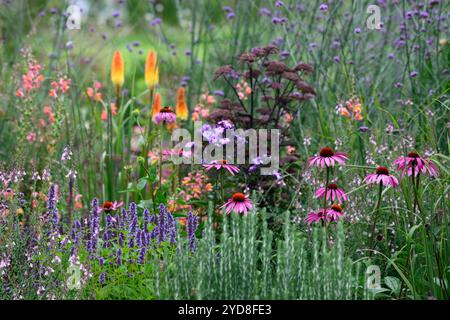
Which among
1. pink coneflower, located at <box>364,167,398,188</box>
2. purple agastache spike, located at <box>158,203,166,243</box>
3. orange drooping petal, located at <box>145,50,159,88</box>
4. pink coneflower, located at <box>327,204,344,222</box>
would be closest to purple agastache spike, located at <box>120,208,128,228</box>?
purple agastache spike, located at <box>158,203,166,243</box>

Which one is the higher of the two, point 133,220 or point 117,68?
point 117,68

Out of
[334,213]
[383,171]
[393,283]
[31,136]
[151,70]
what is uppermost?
[151,70]

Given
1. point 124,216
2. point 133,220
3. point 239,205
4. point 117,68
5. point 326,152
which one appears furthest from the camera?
point 117,68

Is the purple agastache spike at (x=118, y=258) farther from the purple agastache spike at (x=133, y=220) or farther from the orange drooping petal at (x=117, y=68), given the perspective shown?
the orange drooping petal at (x=117, y=68)

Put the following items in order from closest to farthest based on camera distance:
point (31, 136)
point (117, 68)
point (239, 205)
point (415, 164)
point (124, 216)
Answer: point (415, 164) < point (239, 205) < point (124, 216) < point (117, 68) < point (31, 136)

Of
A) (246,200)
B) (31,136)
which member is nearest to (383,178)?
(246,200)

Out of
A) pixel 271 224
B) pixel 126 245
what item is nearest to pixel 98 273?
pixel 126 245

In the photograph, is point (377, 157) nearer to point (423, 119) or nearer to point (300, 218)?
point (300, 218)

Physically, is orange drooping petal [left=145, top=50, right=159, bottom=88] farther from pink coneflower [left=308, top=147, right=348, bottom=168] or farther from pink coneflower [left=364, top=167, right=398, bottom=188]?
pink coneflower [left=364, top=167, right=398, bottom=188]

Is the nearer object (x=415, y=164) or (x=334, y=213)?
(x=415, y=164)

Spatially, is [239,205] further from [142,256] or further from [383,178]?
[383,178]

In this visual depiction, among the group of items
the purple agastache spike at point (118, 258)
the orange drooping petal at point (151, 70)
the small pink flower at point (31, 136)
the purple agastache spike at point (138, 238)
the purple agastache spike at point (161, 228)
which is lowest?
the purple agastache spike at point (118, 258)

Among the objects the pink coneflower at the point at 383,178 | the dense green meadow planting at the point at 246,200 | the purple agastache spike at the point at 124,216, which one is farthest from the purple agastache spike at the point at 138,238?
the pink coneflower at the point at 383,178

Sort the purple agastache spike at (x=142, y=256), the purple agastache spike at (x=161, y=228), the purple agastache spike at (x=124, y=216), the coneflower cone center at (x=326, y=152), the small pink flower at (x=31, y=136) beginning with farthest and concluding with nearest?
the small pink flower at (x=31, y=136)
the purple agastache spike at (x=124, y=216)
the purple agastache spike at (x=161, y=228)
the purple agastache spike at (x=142, y=256)
the coneflower cone center at (x=326, y=152)
